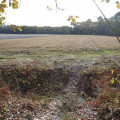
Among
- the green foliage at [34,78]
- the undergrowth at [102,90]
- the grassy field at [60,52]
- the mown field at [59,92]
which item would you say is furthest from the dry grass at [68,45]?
the green foliage at [34,78]

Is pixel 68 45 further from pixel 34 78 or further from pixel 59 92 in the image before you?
pixel 59 92

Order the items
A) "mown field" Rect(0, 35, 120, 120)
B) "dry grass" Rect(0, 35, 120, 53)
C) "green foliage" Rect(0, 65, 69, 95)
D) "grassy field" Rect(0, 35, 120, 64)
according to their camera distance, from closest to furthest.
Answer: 1. "mown field" Rect(0, 35, 120, 120)
2. "green foliage" Rect(0, 65, 69, 95)
3. "grassy field" Rect(0, 35, 120, 64)
4. "dry grass" Rect(0, 35, 120, 53)

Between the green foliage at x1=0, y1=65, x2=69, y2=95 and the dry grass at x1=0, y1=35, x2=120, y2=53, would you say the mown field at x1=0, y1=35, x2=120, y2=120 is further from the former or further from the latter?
the dry grass at x1=0, y1=35, x2=120, y2=53

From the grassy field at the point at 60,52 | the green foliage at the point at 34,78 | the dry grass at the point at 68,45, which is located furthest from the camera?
the dry grass at the point at 68,45

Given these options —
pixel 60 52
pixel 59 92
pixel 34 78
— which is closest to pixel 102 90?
pixel 59 92

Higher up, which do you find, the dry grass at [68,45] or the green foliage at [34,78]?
the dry grass at [68,45]

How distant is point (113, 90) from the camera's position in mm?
7711

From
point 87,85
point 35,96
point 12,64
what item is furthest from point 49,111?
point 12,64

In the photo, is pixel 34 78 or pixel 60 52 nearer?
pixel 34 78

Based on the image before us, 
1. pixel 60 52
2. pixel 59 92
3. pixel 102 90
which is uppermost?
pixel 60 52

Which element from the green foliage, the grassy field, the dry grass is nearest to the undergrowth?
the green foliage

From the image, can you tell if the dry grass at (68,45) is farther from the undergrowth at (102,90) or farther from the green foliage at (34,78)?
the green foliage at (34,78)

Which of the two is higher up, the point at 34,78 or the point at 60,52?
the point at 60,52

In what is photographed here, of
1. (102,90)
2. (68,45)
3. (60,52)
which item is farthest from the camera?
Result: (68,45)
